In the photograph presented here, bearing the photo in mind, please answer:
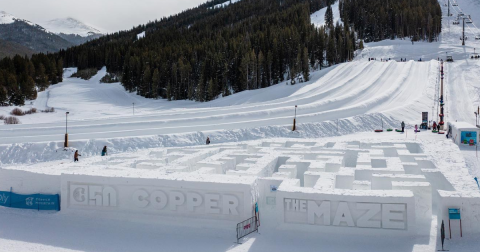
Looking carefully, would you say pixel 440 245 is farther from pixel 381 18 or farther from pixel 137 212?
pixel 381 18

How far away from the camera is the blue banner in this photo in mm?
14305

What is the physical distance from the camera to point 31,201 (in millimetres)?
14570

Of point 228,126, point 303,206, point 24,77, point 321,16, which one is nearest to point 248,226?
point 303,206

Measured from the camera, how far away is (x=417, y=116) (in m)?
35.8

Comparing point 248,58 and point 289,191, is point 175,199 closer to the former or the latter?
point 289,191

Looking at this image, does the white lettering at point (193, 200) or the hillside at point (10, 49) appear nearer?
the white lettering at point (193, 200)

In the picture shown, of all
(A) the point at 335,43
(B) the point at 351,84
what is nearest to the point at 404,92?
(B) the point at 351,84

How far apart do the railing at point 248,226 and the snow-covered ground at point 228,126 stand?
295mm

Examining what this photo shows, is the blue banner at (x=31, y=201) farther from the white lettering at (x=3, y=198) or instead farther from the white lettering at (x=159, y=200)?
the white lettering at (x=159, y=200)

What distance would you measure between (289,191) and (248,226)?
5.33 feet

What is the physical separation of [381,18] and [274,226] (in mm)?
82109

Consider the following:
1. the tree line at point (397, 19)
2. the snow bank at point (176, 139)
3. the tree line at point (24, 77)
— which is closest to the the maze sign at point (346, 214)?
the snow bank at point (176, 139)

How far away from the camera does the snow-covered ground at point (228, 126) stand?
38.0 feet

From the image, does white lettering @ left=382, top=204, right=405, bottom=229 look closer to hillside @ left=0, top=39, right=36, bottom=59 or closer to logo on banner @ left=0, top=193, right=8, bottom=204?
logo on banner @ left=0, top=193, right=8, bottom=204
